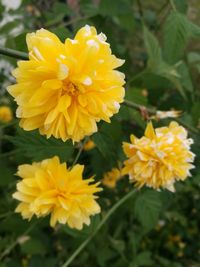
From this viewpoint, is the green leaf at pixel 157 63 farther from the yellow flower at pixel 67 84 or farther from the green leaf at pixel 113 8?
the yellow flower at pixel 67 84

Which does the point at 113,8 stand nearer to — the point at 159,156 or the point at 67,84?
the point at 159,156

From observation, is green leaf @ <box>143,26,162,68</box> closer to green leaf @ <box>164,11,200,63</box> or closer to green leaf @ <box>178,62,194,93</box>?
green leaf @ <box>164,11,200,63</box>

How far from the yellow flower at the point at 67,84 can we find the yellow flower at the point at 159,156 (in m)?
0.23

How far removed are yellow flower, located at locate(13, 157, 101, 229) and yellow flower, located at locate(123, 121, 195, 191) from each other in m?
0.09

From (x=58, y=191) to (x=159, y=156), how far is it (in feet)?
0.61

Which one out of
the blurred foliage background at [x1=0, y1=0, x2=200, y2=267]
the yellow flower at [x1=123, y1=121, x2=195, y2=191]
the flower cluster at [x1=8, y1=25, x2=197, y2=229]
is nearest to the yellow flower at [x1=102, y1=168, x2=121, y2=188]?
the blurred foliage background at [x1=0, y1=0, x2=200, y2=267]

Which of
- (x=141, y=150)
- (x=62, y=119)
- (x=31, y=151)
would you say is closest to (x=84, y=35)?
(x=62, y=119)

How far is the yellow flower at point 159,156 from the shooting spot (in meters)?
0.92

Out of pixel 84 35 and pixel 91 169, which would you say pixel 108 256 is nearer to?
pixel 91 169

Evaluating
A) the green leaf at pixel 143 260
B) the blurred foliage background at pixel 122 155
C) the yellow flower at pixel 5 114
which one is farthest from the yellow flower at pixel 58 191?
the yellow flower at pixel 5 114

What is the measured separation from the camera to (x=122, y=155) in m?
1.10

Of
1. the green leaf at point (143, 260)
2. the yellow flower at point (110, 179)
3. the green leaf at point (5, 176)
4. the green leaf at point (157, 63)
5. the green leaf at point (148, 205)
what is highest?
the green leaf at point (157, 63)

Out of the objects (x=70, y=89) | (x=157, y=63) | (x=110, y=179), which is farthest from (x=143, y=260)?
(x=70, y=89)

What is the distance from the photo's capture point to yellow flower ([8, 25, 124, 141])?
26.7 inches
